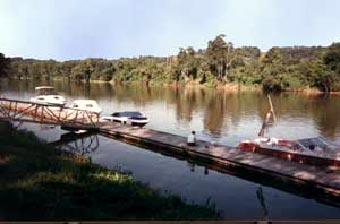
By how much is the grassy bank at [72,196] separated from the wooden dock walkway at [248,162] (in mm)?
7571

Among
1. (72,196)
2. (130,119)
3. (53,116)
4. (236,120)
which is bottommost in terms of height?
(236,120)

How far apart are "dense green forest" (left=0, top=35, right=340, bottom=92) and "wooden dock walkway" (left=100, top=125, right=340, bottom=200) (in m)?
28.1

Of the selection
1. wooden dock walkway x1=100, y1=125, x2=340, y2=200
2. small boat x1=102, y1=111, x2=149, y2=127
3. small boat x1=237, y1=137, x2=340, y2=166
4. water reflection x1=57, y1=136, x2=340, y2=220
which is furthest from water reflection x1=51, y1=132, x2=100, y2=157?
small boat x1=237, y1=137, x2=340, y2=166

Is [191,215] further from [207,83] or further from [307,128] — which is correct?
[207,83]

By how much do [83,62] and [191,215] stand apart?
161066mm

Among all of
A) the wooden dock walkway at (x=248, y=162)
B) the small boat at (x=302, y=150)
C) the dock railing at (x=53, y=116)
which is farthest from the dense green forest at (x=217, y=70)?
the small boat at (x=302, y=150)

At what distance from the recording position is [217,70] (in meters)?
129

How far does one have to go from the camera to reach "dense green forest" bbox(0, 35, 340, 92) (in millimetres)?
105375

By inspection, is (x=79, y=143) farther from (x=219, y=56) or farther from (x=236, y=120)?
(x=219, y=56)

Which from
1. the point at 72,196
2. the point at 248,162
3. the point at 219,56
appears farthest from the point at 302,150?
the point at 219,56

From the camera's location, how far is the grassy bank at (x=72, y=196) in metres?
11.9

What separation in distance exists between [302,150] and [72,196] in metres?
16.3

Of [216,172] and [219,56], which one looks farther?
[219,56]

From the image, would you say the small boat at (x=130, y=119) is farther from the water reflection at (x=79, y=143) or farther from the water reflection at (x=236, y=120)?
the water reflection at (x=79, y=143)
